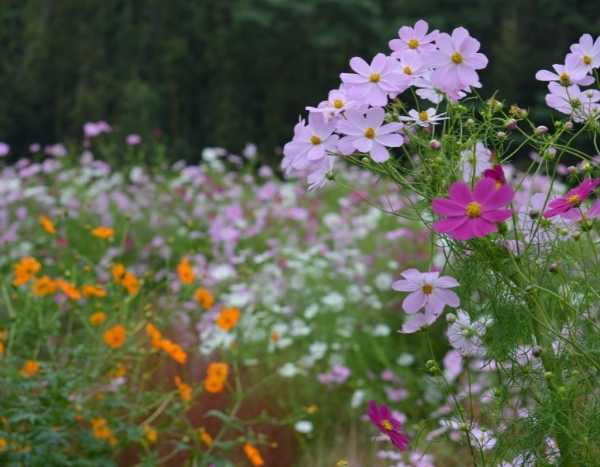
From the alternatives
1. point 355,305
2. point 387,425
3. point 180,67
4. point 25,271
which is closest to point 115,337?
point 25,271

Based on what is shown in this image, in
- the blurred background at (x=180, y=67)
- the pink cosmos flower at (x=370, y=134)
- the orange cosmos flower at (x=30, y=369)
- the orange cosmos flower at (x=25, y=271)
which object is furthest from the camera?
the blurred background at (x=180, y=67)

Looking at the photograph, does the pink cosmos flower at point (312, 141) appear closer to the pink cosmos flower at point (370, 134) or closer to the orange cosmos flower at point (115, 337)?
the pink cosmos flower at point (370, 134)

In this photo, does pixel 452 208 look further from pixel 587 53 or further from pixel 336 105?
pixel 587 53

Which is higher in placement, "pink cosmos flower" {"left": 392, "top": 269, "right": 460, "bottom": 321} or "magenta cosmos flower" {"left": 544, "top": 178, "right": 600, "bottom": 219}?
"magenta cosmos flower" {"left": 544, "top": 178, "right": 600, "bottom": 219}

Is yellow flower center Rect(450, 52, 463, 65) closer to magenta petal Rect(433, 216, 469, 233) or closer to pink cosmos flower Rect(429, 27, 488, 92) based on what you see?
pink cosmos flower Rect(429, 27, 488, 92)

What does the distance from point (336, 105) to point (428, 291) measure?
29 centimetres

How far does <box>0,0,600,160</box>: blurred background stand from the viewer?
32.6ft

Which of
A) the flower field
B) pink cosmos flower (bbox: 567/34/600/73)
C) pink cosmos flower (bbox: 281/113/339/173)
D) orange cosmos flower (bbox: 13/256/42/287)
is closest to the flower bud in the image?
the flower field

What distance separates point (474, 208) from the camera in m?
1.19

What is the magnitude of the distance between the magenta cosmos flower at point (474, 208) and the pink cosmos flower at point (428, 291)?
0.13 meters

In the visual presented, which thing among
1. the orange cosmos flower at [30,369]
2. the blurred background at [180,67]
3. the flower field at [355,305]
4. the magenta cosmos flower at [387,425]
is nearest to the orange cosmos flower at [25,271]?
the flower field at [355,305]

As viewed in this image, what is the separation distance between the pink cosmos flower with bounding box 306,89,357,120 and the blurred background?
840 centimetres

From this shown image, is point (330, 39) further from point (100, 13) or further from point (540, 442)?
point (540, 442)

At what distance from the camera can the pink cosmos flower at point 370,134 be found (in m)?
1.29
